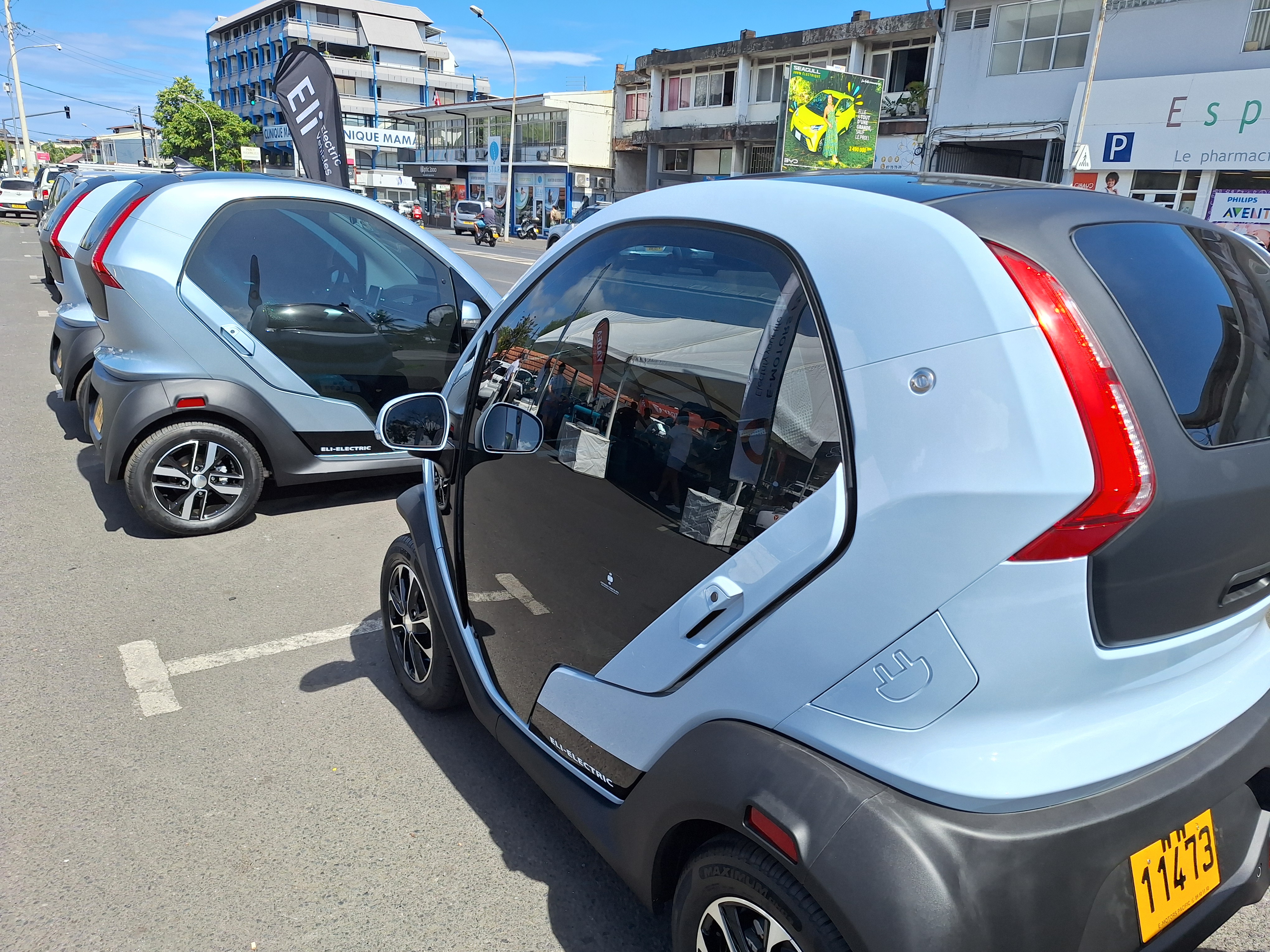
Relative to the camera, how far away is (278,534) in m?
4.67

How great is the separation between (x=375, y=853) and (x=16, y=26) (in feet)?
193

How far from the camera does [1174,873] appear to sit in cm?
142

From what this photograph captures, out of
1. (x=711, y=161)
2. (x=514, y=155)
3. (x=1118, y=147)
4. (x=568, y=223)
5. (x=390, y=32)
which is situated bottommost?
(x=568, y=223)

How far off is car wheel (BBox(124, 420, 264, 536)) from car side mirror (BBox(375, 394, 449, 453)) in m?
2.36

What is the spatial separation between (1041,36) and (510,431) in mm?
25818

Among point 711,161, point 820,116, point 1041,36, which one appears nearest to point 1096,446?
point 1041,36

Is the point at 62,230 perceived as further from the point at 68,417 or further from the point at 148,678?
the point at 148,678

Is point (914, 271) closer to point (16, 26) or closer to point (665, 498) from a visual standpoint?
point (665, 498)

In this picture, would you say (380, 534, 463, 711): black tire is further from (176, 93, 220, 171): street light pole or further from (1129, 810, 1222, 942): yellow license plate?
(176, 93, 220, 171): street light pole

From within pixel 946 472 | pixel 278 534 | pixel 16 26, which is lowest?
pixel 278 534

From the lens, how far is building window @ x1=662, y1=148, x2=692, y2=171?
4253cm

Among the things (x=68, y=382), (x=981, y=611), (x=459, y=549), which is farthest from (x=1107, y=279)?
(x=68, y=382)

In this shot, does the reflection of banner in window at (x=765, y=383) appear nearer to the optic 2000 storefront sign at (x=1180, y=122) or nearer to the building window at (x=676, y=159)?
the optic 2000 storefront sign at (x=1180, y=122)

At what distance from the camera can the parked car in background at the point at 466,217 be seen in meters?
41.7
